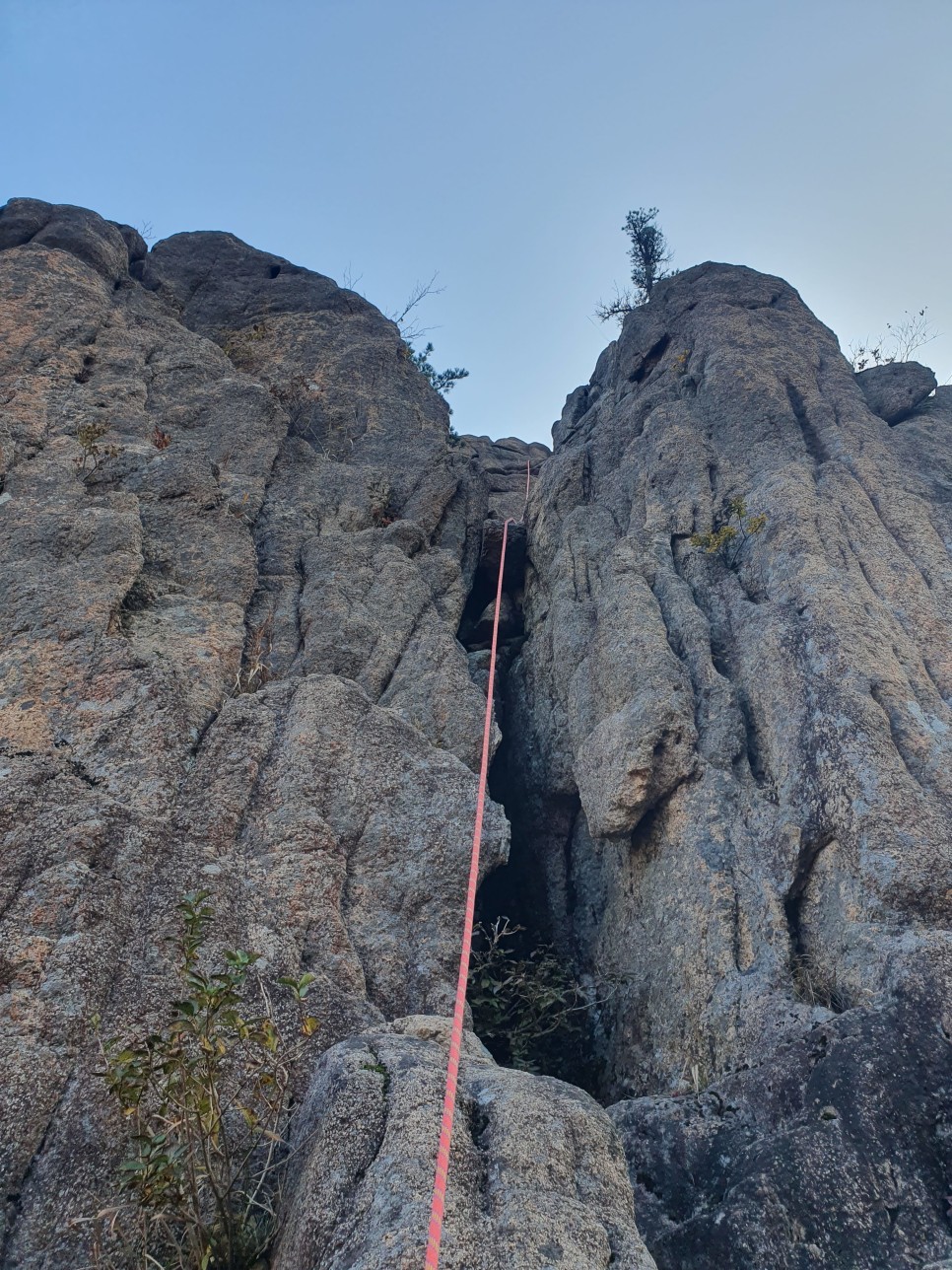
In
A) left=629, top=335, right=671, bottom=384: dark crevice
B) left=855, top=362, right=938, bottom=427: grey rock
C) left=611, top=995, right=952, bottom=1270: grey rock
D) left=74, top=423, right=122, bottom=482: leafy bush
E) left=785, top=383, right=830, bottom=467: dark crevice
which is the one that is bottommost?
left=611, top=995, right=952, bottom=1270: grey rock

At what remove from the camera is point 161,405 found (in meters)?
15.4

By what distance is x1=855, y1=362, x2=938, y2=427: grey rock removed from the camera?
50.6ft

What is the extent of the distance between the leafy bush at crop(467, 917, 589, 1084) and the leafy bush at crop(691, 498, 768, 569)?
233 inches

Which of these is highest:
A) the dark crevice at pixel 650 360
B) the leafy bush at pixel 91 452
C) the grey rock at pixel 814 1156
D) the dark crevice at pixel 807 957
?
the dark crevice at pixel 650 360

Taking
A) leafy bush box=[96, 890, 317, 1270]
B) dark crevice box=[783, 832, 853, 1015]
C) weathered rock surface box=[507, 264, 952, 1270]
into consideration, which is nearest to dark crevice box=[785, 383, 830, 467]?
weathered rock surface box=[507, 264, 952, 1270]

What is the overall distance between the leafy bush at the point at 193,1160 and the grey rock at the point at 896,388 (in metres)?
14.8

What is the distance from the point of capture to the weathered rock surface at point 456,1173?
404 cm

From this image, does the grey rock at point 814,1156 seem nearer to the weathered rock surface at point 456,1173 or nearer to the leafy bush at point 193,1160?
the weathered rock surface at point 456,1173

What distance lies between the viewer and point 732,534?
11789 millimetres

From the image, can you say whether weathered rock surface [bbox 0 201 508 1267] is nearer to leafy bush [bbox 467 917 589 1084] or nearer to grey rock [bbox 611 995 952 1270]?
leafy bush [bbox 467 917 589 1084]

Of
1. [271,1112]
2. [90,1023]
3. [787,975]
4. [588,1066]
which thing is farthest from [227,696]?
[787,975]

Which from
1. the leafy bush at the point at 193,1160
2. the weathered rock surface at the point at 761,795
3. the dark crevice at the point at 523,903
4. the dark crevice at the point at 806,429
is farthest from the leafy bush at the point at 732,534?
the leafy bush at the point at 193,1160

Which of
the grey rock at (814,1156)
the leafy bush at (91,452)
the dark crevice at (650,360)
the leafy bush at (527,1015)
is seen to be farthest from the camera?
the dark crevice at (650,360)

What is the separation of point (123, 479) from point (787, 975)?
10.9m
